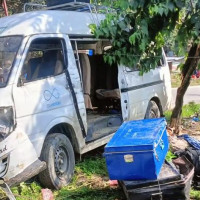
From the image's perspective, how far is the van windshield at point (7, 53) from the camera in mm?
4355

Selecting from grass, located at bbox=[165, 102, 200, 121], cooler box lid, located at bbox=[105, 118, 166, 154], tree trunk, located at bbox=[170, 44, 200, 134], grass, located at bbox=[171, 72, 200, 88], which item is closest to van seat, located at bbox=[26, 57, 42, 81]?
cooler box lid, located at bbox=[105, 118, 166, 154]

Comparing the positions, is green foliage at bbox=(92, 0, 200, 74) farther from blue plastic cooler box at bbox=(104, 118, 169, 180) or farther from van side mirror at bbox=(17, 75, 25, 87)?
blue plastic cooler box at bbox=(104, 118, 169, 180)

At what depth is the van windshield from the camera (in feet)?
14.3

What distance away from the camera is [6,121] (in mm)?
4082

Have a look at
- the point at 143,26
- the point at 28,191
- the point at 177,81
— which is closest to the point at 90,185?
the point at 28,191

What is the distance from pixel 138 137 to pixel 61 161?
1.25 meters

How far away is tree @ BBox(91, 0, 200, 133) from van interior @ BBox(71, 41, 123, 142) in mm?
517

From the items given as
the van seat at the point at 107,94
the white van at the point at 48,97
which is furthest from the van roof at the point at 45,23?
the van seat at the point at 107,94

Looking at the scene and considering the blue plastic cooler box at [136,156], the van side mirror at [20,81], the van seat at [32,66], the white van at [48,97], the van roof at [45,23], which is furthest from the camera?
the van roof at [45,23]

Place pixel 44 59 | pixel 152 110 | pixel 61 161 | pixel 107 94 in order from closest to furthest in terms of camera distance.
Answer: pixel 61 161 < pixel 44 59 < pixel 107 94 < pixel 152 110

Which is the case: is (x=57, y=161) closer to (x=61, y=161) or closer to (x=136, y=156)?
(x=61, y=161)

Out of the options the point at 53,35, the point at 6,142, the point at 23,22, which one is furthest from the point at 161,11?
the point at 6,142

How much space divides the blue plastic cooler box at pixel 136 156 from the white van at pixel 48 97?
0.90m

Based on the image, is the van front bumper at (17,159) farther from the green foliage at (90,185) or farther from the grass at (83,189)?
the green foliage at (90,185)
